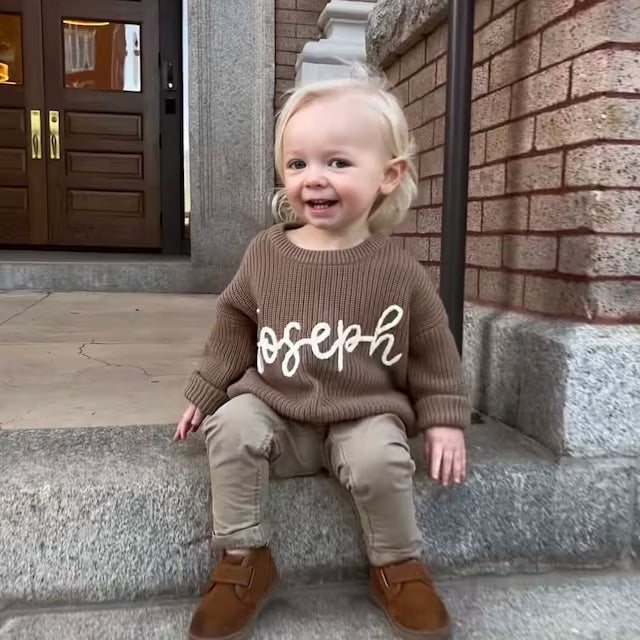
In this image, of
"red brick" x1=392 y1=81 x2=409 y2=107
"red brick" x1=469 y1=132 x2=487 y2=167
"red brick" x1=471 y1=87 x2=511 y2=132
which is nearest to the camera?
"red brick" x1=471 y1=87 x2=511 y2=132

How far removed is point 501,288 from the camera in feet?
5.65

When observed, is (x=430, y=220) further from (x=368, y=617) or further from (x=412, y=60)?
(x=368, y=617)

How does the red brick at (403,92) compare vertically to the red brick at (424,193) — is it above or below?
above

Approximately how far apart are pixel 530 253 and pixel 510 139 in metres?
0.29

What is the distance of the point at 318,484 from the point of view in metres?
1.38

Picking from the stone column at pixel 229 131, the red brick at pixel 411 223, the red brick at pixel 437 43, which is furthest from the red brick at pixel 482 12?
the stone column at pixel 229 131

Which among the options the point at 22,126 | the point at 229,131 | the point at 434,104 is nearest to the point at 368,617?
the point at 434,104

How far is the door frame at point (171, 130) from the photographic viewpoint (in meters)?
5.40

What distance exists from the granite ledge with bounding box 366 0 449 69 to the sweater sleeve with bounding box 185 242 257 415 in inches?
40.7

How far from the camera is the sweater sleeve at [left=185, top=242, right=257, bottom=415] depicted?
Answer: 1.42 meters

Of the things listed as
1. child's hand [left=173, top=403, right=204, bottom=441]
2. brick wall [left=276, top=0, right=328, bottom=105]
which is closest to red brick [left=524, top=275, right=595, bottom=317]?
child's hand [left=173, top=403, right=204, bottom=441]

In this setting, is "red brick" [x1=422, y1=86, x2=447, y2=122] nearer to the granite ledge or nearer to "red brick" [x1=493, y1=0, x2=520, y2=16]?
the granite ledge

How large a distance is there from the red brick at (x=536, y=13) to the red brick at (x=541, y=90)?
→ 0.11 m

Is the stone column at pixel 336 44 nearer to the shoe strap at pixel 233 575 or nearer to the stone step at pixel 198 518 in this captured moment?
the stone step at pixel 198 518
